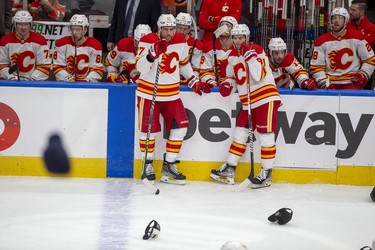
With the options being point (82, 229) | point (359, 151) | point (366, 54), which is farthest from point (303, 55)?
point (82, 229)

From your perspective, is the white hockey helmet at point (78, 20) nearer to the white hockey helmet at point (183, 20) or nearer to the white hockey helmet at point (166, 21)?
the white hockey helmet at point (183, 20)

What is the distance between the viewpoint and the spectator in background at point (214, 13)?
8.30 m

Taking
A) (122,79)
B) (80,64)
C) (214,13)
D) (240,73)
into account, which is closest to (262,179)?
(240,73)

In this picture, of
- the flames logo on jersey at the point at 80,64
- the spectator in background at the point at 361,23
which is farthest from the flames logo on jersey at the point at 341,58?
the flames logo on jersey at the point at 80,64

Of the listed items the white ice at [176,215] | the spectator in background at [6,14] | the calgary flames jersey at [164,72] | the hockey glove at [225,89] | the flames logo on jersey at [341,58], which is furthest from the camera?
the spectator in background at [6,14]

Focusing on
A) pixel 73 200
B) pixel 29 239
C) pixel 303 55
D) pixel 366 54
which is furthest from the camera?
pixel 303 55

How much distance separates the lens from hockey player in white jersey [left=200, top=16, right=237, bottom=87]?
7.68 meters

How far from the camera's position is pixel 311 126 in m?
7.36

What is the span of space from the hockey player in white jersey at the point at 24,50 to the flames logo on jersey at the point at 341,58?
2568 mm

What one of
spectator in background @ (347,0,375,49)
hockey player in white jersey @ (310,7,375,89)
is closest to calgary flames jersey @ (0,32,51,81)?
hockey player in white jersey @ (310,7,375,89)

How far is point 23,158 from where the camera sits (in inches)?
290

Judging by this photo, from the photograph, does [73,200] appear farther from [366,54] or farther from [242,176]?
[366,54]

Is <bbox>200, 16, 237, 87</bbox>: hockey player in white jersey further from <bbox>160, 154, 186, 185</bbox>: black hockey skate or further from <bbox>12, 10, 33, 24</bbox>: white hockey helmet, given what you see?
<bbox>12, 10, 33, 24</bbox>: white hockey helmet

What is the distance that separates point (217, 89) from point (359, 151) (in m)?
1.29
